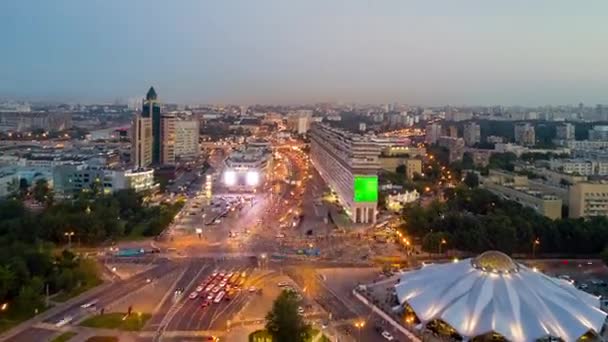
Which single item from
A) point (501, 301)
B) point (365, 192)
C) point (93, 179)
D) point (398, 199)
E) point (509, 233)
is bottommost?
point (398, 199)

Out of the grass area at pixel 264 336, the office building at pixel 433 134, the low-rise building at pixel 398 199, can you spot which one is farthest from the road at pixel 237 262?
the office building at pixel 433 134

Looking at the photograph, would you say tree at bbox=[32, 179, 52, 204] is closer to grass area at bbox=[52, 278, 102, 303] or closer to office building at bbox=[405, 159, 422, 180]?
grass area at bbox=[52, 278, 102, 303]

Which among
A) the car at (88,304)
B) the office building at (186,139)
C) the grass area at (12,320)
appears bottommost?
the car at (88,304)

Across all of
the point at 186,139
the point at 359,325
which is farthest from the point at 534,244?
the point at 186,139

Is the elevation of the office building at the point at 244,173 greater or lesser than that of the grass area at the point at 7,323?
greater

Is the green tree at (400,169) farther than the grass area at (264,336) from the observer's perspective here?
Yes

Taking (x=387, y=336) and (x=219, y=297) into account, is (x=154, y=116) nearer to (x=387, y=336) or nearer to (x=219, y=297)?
(x=219, y=297)

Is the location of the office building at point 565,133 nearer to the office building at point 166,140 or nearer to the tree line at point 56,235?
the office building at point 166,140
